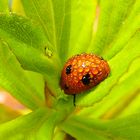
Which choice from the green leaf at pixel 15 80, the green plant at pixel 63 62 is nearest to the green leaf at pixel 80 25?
the green plant at pixel 63 62

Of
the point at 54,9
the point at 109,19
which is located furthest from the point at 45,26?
the point at 109,19

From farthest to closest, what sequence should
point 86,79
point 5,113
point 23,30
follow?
point 5,113, point 86,79, point 23,30

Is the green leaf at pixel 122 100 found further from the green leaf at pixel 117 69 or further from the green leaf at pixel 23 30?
the green leaf at pixel 23 30

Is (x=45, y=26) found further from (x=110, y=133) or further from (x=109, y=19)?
(x=110, y=133)

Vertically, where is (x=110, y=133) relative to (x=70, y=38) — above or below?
below

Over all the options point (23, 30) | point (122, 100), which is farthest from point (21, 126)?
point (122, 100)

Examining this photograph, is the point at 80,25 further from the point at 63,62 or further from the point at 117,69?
the point at 117,69

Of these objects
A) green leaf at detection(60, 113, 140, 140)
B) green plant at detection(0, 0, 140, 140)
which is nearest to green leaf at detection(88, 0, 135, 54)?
green plant at detection(0, 0, 140, 140)
